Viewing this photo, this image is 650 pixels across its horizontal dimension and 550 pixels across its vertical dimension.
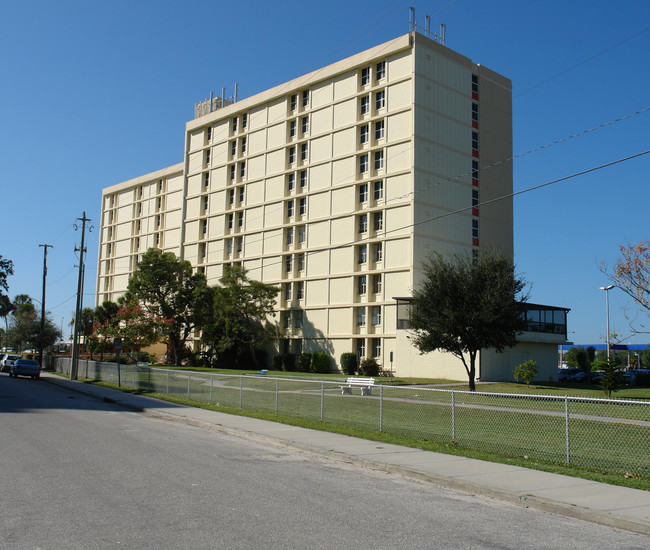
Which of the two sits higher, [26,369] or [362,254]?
[362,254]

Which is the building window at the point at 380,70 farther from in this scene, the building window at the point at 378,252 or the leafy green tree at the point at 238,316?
the leafy green tree at the point at 238,316

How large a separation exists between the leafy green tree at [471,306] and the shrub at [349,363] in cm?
1764

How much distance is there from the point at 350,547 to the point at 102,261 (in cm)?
9337

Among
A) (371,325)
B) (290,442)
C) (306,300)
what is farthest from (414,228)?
(290,442)

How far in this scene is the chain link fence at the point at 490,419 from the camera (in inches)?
481

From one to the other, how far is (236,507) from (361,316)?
46191 millimetres

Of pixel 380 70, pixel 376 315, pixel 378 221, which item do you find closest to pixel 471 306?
pixel 376 315

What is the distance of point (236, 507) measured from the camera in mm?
7477

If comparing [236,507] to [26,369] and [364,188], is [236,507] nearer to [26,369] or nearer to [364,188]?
[26,369]

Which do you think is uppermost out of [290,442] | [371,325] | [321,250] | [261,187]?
[261,187]

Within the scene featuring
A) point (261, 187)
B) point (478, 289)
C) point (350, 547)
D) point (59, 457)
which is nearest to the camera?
point (350, 547)

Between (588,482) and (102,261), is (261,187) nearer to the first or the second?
(102,261)

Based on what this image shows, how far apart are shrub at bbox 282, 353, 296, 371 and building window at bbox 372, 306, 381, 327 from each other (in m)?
9.12

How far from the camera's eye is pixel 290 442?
13586 millimetres
